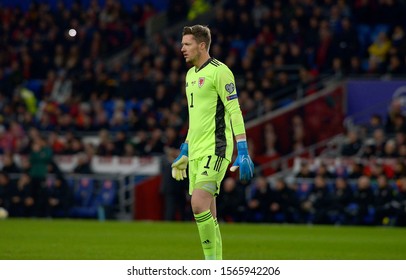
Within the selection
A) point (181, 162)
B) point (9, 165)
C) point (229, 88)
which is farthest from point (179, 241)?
point (9, 165)

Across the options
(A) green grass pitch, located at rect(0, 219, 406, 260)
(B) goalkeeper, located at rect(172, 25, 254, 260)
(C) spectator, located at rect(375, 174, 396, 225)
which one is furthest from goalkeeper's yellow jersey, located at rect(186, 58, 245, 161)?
(C) spectator, located at rect(375, 174, 396, 225)

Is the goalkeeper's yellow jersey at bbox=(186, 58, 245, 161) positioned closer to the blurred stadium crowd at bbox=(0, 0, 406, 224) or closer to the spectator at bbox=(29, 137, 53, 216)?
the blurred stadium crowd at bbox=(0, 0, 406, 224)

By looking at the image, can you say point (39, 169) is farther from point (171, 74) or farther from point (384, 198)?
point (384, 198)

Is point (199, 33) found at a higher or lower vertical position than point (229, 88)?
higher

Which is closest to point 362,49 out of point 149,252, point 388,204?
point 388,204

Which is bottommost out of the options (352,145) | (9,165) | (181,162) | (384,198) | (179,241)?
(384,198)

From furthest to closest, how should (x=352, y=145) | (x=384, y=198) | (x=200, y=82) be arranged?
1. (x=352, y=145)
2. (x=384, y=198)
3. (x=200, y=82)

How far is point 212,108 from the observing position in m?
11.2

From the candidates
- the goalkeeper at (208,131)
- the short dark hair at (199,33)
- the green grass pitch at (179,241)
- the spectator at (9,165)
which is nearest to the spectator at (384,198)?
the green grass pitch at (179,241)

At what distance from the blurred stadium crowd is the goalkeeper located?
1292 centimetres

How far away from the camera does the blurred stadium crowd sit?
26.0m

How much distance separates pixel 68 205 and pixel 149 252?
483 inches

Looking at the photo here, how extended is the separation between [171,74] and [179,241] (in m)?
12.7

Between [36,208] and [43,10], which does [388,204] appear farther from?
[43,10]
